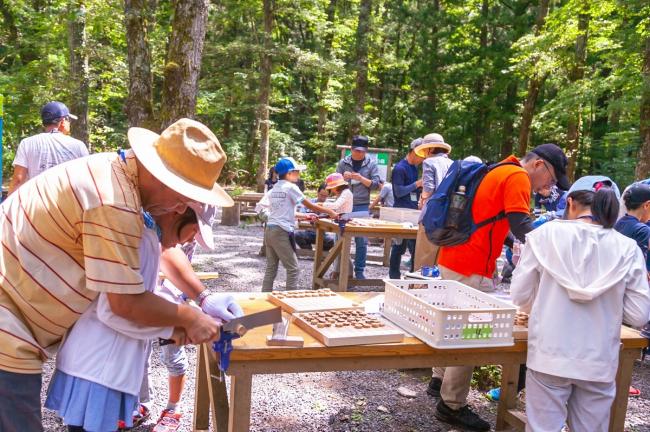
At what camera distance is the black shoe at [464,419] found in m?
3.54

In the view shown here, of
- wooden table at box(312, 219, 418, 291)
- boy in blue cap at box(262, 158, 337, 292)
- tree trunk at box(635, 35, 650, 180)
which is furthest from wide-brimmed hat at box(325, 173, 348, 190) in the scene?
tree trunk at box(635, 35, 650, 180)

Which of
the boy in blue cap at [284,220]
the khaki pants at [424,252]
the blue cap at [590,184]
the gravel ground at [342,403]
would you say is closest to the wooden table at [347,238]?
the boy in blue cap at [284,220]

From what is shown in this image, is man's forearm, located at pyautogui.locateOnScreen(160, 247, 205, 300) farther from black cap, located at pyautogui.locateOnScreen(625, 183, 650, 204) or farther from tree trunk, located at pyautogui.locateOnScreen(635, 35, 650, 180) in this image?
tree trunk, located at pyautogui.locateOnScreen(635, 35, 650, 180)

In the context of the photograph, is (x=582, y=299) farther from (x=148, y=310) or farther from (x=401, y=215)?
(x=401, y=215)

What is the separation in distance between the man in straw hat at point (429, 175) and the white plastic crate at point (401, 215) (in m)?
0.92

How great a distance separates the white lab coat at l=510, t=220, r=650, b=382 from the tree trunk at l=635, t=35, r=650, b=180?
8.69m

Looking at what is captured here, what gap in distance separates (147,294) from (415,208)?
20.8ft

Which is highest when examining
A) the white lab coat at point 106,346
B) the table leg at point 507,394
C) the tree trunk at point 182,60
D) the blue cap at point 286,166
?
the tree trunk at point 182,60

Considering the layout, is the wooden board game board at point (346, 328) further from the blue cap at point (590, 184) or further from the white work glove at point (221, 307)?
the blue cap at point (590, 184)

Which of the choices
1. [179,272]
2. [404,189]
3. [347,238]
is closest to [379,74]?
[404,189]

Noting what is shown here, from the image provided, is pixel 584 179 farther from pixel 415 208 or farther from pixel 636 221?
pixel 415 208

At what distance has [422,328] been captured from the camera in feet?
8.38

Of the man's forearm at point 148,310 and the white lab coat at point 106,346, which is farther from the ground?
the man's forearm at point 148,310

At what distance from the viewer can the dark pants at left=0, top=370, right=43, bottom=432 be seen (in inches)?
68.5
